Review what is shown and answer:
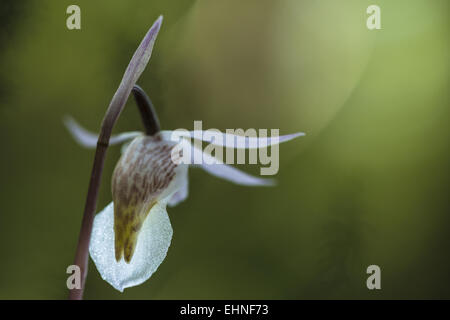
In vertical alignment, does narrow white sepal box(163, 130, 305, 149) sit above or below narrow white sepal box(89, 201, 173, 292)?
above

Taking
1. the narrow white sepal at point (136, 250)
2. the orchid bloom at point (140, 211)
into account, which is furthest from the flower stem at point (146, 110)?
the narrow white sepal at point (136, 250)

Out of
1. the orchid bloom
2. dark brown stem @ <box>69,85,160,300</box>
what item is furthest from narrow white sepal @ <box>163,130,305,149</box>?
dark brown stem @ <box>69,85,160,300</box>

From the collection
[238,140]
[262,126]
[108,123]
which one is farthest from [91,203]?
[262,126]

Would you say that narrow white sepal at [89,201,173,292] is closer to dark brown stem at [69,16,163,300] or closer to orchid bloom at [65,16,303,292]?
orchid bloom at [65,16,303,292]

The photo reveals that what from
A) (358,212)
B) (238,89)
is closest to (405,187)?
(358,212)

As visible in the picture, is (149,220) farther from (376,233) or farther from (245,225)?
(376,233)

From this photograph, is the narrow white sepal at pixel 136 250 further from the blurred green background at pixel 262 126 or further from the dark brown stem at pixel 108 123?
the blurred green background at pixel 262 126
